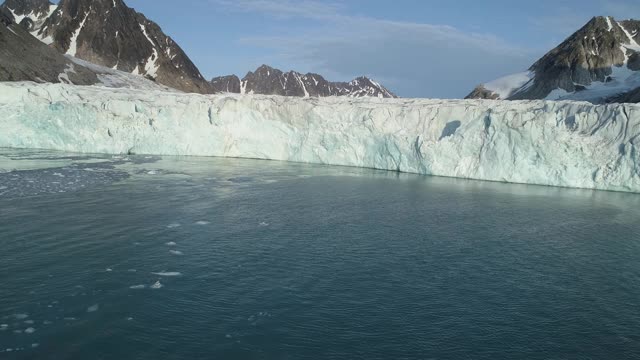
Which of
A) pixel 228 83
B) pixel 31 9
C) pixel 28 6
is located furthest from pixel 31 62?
pixel 228 83

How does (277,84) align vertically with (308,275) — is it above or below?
above

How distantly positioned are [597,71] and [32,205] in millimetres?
56760

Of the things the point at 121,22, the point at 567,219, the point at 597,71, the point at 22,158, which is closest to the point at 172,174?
the point at 22,158

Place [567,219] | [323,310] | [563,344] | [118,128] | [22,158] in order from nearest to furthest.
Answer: [563,344]
[323,310]
[567,219]
[22,158]
[118,128]

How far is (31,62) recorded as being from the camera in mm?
53656

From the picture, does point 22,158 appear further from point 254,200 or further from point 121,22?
point 121,22

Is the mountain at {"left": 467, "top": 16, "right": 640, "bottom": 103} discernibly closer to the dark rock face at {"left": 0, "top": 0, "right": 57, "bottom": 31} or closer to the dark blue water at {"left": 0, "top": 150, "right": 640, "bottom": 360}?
the dark blue water at {"left": 0, "top": 150, "right": 640, "bottom": 360}

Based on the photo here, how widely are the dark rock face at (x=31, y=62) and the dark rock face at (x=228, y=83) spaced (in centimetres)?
6598

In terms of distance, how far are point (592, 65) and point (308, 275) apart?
55.8m

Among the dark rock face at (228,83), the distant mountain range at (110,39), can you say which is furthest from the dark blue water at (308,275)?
the dark rock face at (228,83)

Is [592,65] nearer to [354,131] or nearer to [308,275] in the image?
[354,131]

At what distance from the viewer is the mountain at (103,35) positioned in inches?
3061

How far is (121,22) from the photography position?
83188mm

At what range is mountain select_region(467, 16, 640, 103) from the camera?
5288cm
